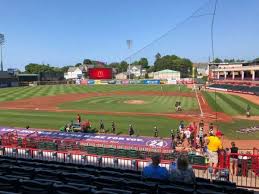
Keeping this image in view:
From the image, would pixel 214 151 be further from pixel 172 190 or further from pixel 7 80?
pixel 7 80

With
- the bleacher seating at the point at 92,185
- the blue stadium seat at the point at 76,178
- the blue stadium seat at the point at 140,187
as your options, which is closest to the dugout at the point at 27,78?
the bleacher seating at the point at 92,185

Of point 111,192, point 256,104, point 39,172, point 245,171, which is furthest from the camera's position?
point 256,104

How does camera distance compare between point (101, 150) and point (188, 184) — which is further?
point (101, 150)

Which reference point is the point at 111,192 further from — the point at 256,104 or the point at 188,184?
the point at 256,104

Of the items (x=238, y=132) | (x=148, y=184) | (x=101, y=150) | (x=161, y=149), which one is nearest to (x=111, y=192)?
(x=148, y=184)

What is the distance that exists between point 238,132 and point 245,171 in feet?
45.0

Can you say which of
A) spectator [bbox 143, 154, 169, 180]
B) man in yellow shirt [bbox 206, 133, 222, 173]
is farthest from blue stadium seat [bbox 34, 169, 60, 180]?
man in yellow shirt [bbox 206, 133, 222, 173]

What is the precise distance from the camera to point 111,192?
22.1ft

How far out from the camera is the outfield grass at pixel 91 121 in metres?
29.6

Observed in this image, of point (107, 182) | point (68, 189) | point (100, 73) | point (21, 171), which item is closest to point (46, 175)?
point (21, 171)

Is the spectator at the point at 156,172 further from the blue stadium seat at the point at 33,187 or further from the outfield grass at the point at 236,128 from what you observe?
the outfield grass at the point at 236,128

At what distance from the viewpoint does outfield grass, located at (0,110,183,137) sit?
97.2ft

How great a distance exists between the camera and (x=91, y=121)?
111ft

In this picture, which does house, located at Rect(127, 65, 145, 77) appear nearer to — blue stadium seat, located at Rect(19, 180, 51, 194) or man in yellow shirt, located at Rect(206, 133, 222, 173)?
man in yellow shirt, located at Rect(206, 133, 222, 173)
